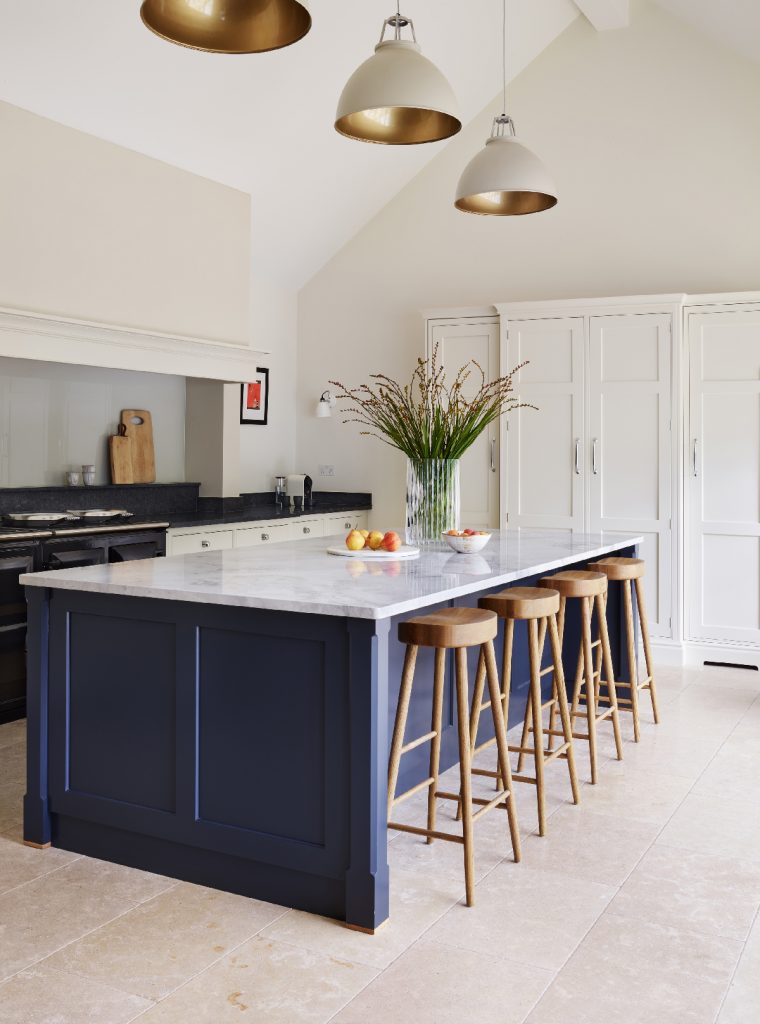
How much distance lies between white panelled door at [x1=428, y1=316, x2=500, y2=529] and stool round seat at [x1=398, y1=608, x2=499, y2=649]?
353 cm

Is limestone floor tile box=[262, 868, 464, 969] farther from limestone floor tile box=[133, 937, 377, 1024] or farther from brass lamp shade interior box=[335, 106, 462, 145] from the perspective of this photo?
brass lamp shade interior box=[335, 106, 462, 145]

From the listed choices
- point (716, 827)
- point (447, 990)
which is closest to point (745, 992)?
point (447, 990)

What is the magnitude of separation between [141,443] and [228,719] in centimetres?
360

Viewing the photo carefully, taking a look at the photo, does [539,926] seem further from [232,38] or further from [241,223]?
[241,223]

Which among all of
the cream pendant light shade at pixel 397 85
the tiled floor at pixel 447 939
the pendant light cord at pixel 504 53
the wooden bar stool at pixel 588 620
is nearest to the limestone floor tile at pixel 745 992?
the tiled floor at pixel 447 939

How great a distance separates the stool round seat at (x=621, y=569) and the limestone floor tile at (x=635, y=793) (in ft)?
2.63

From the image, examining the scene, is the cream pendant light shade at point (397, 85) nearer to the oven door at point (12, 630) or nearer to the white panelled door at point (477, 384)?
the oven door at point (12, 630)

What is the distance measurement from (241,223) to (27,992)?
486cm

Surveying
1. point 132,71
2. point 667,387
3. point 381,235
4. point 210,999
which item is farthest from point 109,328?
point 210,999

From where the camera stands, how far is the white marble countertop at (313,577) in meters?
2.75

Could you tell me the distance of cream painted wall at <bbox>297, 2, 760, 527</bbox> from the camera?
616 centimetres

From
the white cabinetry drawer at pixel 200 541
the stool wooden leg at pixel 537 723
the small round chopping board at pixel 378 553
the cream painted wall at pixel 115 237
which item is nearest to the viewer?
the stool wooden leg at pixel 537 723

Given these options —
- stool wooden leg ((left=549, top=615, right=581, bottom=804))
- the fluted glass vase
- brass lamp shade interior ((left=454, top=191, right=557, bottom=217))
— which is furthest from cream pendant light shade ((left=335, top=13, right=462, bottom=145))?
stool wooden leg ((left=549, top=615, right=581, bottom=804))

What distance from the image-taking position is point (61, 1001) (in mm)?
2299
